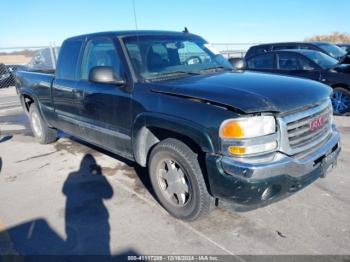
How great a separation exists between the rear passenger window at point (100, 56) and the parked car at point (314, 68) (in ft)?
15.4

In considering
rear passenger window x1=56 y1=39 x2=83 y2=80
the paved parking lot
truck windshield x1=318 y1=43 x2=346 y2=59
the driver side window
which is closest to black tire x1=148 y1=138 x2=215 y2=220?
the paved parking lot

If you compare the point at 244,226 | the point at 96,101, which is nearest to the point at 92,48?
the point at 96,101

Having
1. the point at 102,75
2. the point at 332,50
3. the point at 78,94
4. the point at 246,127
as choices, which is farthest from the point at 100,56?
the point at 332,50

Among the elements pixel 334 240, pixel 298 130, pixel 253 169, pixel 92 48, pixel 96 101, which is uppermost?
pixel 92 48

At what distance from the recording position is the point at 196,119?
2918 mm

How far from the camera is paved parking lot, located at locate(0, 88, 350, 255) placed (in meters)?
3.01

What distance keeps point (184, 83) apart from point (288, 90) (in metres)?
1.03

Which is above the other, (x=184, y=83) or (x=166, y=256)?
(x=184, y=83)

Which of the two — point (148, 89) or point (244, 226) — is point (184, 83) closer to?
point (148, 89)

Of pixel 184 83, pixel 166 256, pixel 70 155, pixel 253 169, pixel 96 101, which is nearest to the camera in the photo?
pixel 253 169

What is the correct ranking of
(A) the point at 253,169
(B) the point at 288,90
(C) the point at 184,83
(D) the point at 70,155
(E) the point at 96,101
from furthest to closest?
(D) the point at 70,155 < (E) the point at 96,101 < (C) the point at 184,83 < (B) the point at 288,90 < (A) the point at 253,169

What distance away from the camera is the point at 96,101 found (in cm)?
420

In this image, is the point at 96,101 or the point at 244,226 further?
the point at 96,101

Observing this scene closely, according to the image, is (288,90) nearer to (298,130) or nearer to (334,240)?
(298,130)
